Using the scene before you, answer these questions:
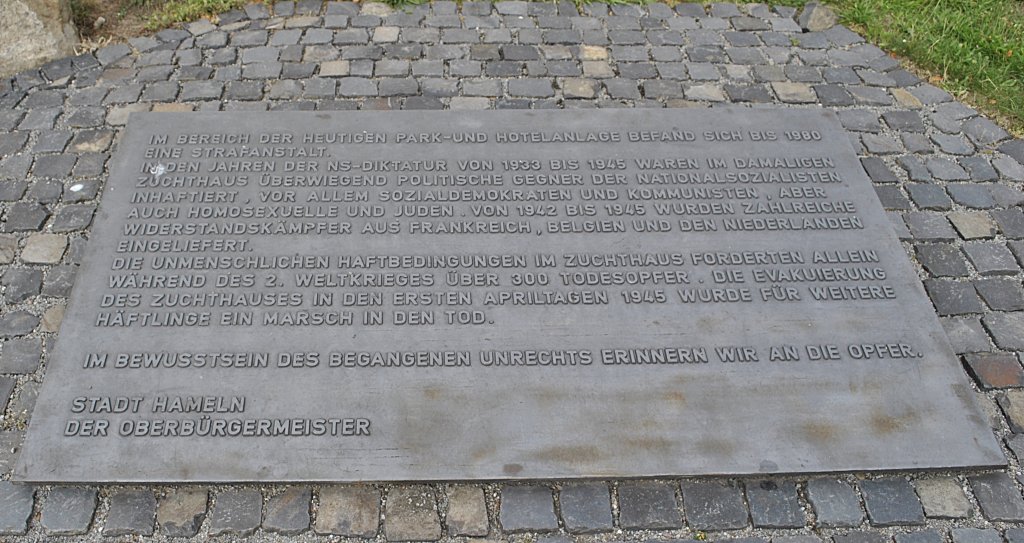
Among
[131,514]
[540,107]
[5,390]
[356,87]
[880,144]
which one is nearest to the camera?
[131,514]

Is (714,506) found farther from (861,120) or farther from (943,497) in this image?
(861,120)

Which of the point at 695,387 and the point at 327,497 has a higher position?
the point at 695,387

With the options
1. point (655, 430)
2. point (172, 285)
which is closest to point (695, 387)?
point (655, 430)

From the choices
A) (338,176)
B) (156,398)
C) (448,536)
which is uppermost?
(338,176)

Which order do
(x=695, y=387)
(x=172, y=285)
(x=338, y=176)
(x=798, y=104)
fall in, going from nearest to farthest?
(x=695, y=387), (x=172, y=285), (x=338, y=176), (x=798, y=104)

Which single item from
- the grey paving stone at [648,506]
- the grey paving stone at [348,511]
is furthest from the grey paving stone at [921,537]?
the grey paving stone at [348,511]

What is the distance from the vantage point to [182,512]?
8.02 feet

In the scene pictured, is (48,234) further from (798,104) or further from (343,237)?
(798,104)

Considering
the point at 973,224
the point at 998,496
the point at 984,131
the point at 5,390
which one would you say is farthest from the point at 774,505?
the point at 5,390

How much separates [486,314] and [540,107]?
145cm

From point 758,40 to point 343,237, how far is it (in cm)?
272

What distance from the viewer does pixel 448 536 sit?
7.95ft

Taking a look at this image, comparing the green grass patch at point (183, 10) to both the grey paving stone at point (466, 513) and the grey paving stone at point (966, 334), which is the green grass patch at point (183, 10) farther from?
the grey paving stone at point (966, 334)

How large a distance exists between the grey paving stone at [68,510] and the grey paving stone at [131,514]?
0.07m
